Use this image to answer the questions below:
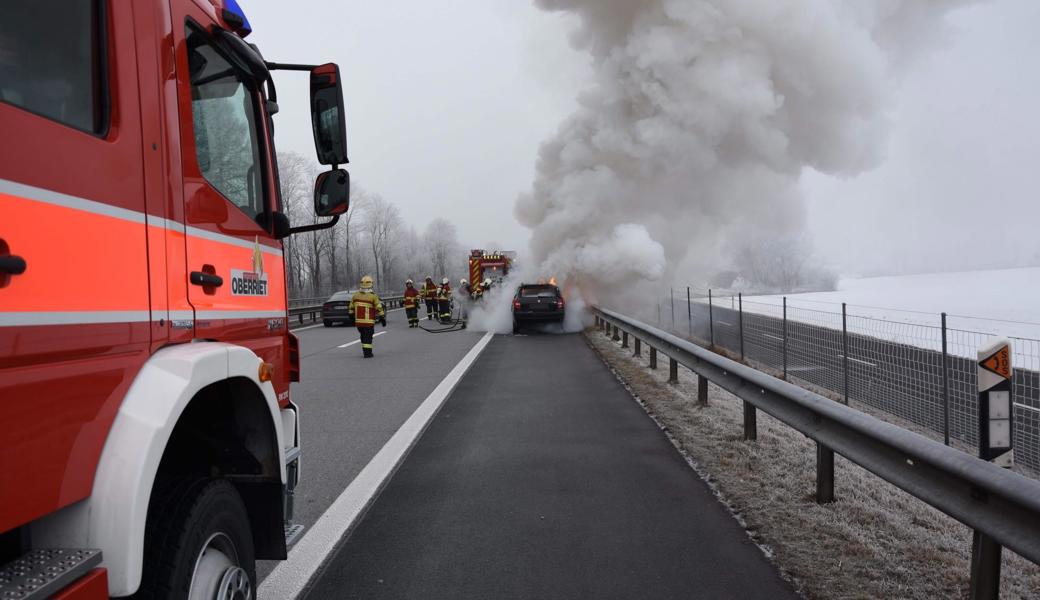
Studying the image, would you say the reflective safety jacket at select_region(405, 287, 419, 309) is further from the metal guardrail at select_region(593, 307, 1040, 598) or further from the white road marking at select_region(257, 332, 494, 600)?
the metal guardrail at select_region(593, 307, 1040, 598)

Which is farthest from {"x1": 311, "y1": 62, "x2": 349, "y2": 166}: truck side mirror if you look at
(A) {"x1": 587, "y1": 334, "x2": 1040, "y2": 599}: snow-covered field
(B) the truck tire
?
(A) {"x1": 587, "y1": 334, "x2": 1040, "y2": 599}: snow-covered field

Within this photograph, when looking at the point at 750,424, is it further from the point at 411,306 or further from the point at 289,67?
the point at 411,306

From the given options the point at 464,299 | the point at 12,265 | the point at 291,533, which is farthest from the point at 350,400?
the point at 464,299

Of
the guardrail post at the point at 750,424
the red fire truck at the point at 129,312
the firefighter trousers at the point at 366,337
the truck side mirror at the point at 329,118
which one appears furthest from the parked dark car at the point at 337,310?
the red fire truck at the point at 129,312

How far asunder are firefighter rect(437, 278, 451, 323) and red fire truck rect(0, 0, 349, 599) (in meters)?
20.4

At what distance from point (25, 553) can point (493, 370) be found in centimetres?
987

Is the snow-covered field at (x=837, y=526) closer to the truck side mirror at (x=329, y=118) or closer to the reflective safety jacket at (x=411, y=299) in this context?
the truck side mirror at (x=329, y=118)

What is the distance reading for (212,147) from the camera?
8.38 feet

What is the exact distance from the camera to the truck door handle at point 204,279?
2.23 m

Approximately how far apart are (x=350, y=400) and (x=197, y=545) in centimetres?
667

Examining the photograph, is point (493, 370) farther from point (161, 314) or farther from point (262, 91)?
point (161, 314)

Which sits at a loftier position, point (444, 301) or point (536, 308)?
point (444, 301)

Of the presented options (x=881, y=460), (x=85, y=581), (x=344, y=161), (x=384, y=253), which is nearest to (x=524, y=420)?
(x=881, y=460)

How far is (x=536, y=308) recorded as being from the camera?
758 inches
